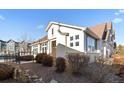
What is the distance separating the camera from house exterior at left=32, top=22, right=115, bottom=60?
22.8ft

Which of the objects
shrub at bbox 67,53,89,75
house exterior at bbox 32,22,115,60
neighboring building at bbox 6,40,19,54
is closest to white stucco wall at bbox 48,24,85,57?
house exterior at bbox 32,22,115,60

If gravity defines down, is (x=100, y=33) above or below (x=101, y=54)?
above

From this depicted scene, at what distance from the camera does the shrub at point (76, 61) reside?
698cm

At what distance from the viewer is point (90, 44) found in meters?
7.14

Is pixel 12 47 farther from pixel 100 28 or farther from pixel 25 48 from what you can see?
pixel 100 28

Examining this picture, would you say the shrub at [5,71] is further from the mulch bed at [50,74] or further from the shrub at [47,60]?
the shrub at [47,60]

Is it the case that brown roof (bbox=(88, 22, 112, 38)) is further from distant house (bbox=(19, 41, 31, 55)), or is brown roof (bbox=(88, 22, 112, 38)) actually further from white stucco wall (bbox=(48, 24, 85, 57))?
distant house (bbox=(19, 41, 31, 55))

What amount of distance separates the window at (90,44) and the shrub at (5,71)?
214 cm

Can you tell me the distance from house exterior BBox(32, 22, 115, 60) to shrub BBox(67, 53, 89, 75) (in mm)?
127
